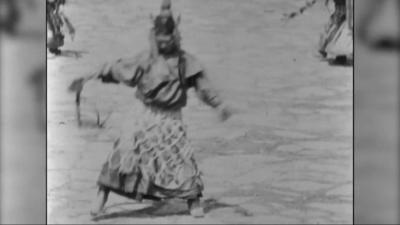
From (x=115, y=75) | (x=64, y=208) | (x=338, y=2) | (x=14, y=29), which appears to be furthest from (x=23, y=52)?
(x=338, y=2)

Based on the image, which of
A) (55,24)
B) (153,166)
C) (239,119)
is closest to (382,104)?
(239,119)

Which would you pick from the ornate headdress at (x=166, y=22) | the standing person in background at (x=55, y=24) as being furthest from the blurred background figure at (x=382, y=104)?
the standing person in background at (x=55, y=24)

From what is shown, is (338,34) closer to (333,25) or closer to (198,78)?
(333,25)

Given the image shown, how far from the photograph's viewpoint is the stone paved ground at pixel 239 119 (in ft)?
3.56

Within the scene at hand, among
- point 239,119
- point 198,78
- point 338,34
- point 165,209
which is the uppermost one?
point 338,34

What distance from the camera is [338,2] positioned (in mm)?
1105

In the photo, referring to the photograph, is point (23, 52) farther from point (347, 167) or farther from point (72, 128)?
point (347, 167)

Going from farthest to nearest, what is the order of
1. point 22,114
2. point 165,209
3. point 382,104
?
point 165,209 < point 22,114 < point 382,104

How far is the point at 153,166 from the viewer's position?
109 cm

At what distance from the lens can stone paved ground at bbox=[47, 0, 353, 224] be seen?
1084 mm

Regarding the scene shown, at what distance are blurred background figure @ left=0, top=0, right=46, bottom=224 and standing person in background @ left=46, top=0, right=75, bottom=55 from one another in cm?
6

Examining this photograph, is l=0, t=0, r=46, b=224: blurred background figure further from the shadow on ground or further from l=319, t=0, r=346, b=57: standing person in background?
l=319, t=0, r=346, b=57: standing person in background

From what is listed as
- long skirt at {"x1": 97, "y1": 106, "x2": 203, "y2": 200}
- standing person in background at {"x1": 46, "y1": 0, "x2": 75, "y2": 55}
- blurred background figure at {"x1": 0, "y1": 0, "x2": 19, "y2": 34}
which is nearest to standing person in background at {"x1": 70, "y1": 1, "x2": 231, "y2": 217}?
long skirt at {"x1": 97, "y1": 106, "x2": 203, "y2": 200}

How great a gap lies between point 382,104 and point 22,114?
0.62m
